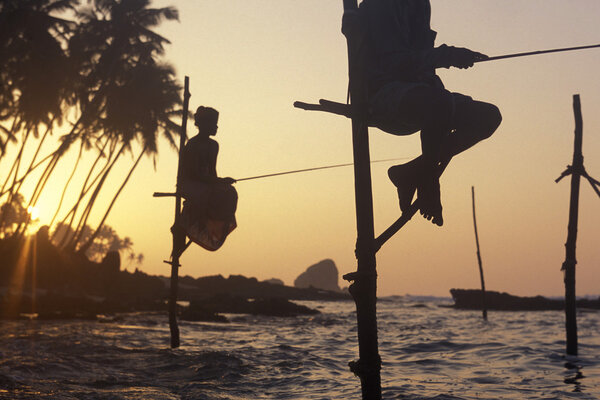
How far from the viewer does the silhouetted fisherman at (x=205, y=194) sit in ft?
30.4

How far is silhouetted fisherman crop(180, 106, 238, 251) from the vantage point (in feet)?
30.4

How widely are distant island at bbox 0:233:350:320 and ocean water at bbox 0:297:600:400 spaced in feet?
20.8

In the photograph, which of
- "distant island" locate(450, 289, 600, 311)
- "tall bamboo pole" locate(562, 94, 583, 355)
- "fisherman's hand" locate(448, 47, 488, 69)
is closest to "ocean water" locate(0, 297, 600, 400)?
"tall bamboo pole" locate(562, 94, 583, 355)

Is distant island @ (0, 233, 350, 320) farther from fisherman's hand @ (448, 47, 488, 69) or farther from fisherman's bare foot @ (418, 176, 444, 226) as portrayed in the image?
fisherman's hand @ (448, 47, 488, 69)

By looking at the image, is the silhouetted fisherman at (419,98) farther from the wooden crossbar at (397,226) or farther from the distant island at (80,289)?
the distant island at (80,289)

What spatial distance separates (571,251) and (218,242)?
8.92 meters

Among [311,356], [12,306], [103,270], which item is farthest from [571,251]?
[103,270]

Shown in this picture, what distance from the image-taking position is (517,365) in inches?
525

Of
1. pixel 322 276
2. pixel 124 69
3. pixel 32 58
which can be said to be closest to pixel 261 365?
pixel 32 58

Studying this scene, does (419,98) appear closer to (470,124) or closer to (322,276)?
(470,124)

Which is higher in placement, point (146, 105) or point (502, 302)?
point (146, 105)

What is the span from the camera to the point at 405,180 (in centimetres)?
480

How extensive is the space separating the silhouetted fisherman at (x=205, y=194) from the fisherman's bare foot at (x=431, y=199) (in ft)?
16.4

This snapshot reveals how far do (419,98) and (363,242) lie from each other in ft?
3.92
